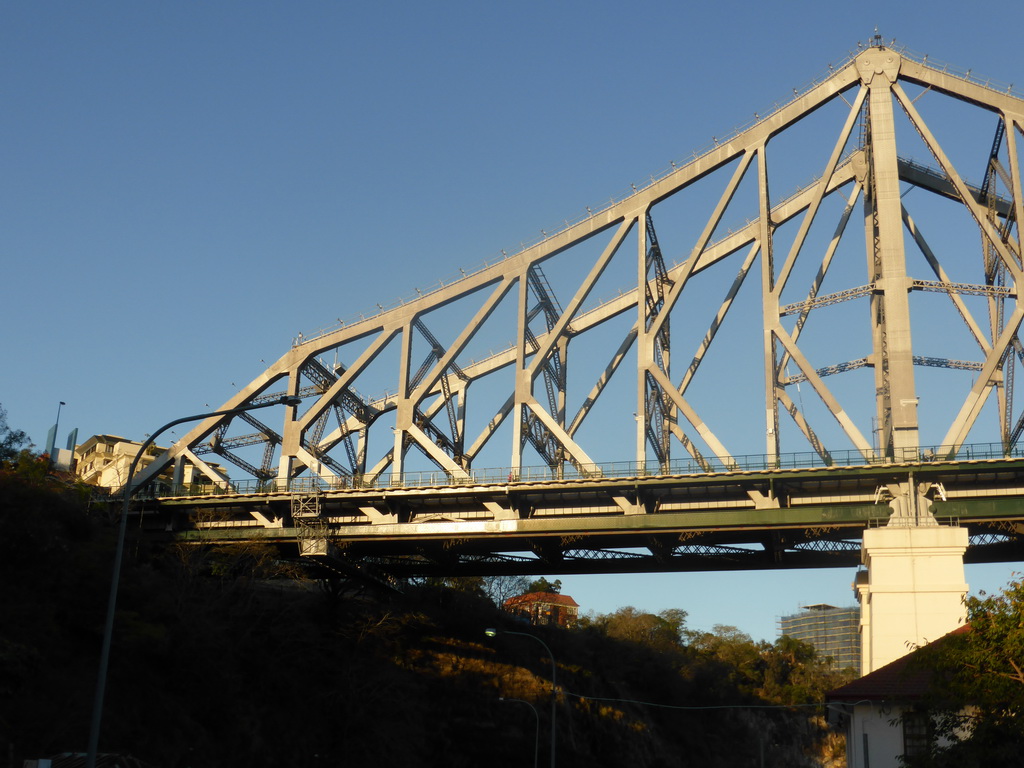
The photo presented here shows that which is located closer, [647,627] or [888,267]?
[888,267]

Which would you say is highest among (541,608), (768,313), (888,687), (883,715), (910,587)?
(768,313)

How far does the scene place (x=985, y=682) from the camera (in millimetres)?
27625

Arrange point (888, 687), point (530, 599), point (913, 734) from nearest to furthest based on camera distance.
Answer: point (913, 734), point (888, 687), point (530, 599)

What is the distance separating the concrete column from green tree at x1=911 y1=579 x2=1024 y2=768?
1456cm

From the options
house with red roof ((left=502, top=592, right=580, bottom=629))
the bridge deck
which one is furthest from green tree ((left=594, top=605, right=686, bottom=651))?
the bridge deck

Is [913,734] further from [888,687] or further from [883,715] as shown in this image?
[888,687]

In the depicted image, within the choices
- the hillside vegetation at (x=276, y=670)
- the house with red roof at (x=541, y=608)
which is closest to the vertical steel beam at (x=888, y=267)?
the hillside vegetation at (x=276, y=670)

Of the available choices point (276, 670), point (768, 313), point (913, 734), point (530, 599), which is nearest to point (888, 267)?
point (768, 313)

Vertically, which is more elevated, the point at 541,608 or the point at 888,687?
the point at 541,608

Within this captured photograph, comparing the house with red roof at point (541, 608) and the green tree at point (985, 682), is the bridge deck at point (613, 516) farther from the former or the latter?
the house with red roof at point (541, 608)

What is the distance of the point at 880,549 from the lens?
45500 millimetres

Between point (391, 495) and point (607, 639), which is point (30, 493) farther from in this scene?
point (607, 639)

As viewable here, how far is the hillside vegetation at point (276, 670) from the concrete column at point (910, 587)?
1049 centimetres

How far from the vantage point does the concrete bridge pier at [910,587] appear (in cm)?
4359
